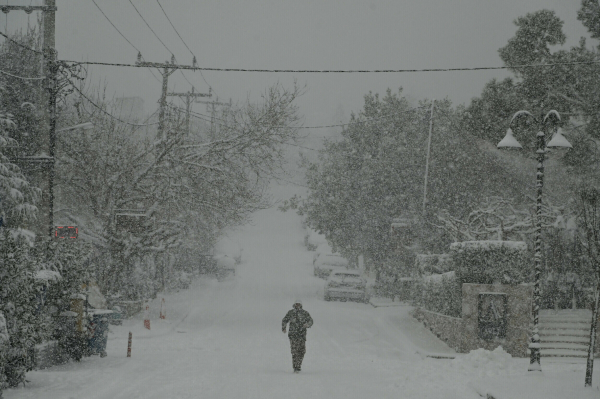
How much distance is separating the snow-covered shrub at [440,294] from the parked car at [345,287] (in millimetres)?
4486

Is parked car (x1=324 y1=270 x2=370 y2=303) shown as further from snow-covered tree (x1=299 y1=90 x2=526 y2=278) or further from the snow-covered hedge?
the snow-covered hedge

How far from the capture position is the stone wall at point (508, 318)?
1758cm

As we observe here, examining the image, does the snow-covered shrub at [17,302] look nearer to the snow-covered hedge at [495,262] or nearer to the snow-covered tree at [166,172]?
the snow-covered tree at [166,172]

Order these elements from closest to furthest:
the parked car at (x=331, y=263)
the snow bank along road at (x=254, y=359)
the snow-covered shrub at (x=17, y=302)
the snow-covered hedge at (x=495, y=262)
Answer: the snow-covered shrub at (x=17, y=302) → the snow bank along road at (x=254, y=359) → the snow-covered hedge at (x=495, y=262) → the parked car at (x=331, y=263)

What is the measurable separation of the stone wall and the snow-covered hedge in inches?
12.9

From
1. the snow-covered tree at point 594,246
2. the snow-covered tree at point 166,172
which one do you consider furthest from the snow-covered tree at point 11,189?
the snow-covered tree at point 594,246

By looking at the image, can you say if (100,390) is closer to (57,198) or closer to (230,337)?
(230,337)

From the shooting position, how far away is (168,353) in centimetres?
1667

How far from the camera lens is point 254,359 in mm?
16031

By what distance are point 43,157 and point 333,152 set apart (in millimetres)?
21466

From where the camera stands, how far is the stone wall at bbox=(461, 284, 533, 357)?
17578 mm

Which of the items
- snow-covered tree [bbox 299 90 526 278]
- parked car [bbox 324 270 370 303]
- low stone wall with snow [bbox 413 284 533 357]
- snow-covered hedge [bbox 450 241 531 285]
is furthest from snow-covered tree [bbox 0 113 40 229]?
snow-covered tree [bbox 299 90 526 278]

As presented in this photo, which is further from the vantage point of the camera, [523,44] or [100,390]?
[523,44]

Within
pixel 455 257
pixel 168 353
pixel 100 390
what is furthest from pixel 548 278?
pixel 100 390
